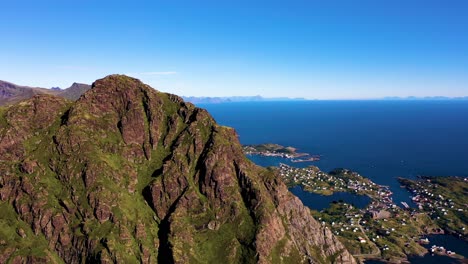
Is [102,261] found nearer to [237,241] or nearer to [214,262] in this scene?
[214,262]

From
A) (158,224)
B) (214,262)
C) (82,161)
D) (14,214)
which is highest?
(82,161)

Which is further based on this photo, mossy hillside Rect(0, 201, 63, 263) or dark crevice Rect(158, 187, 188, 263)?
dark crevice Rect(158, 187, 188, 263)

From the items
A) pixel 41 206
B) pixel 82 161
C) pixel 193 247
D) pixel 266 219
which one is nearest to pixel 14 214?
pixel 41 206

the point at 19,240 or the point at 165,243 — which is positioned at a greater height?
the point at 19,240

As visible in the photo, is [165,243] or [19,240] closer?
[19,240]

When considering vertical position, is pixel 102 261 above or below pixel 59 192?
Result: below

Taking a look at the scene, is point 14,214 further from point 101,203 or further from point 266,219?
point 266,219

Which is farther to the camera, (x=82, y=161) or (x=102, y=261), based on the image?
(x=82, y=161)

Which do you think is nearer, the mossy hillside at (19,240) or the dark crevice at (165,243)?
the mossy hillside at (19,240)

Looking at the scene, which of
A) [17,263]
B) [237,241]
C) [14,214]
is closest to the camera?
[17,263]

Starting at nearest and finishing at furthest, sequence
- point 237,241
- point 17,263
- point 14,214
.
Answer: point 17,263 → point 14,214 → point 237,241
